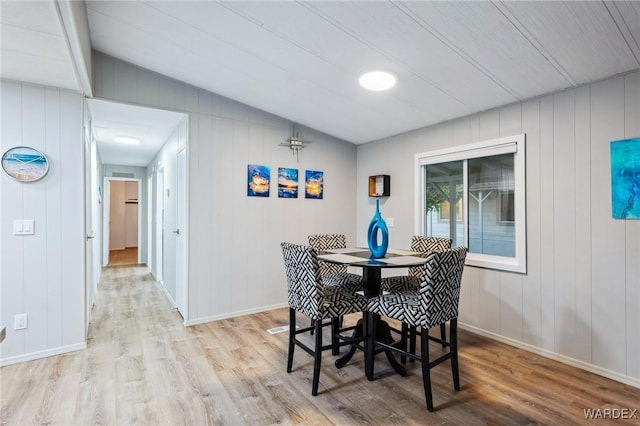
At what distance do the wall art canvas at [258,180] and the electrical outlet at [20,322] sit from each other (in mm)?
2304

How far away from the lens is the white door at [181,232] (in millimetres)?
3644

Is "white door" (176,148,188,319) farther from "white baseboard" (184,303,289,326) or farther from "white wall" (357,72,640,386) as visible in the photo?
"white wall" (357,72,640,386)

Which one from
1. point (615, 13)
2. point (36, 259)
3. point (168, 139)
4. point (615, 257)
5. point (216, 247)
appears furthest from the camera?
point (168, 139)

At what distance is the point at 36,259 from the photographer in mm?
2732

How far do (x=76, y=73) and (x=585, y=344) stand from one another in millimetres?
4429

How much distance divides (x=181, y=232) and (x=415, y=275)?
2648 millimetres

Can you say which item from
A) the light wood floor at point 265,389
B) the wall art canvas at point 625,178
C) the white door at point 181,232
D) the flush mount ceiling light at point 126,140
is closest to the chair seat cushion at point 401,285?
the light wood floor at point 265,389

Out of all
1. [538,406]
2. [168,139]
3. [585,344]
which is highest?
[168,139]

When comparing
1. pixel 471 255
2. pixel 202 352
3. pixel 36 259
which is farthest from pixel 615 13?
pixel 36 259

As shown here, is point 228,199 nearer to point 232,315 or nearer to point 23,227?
point 232,315

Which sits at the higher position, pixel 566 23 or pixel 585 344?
pixel 566 23

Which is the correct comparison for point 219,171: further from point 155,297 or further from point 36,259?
point 155,297

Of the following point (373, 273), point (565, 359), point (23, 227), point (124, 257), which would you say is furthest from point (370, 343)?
point (124, 257)

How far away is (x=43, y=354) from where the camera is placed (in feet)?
8.93
